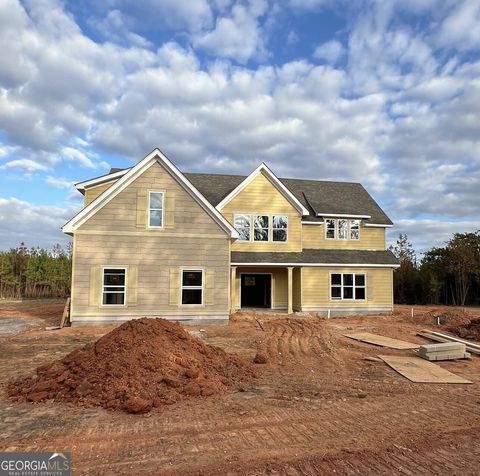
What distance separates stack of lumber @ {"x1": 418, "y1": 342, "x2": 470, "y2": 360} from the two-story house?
8943mm

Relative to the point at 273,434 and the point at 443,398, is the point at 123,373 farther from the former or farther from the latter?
the point at 443,398

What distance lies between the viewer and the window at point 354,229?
25844 millimetres

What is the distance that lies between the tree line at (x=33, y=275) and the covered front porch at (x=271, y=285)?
66.2 ft

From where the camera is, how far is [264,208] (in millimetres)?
23891

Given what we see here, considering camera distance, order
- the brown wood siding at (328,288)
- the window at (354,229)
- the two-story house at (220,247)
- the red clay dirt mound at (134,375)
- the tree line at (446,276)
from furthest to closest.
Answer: the tree line at (446,276), the window at (354,229), the brown wood siding at (328,288), the two-story house at (220,247), the red clay dirt mound at (134,375)

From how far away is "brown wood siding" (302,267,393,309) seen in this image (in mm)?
23797

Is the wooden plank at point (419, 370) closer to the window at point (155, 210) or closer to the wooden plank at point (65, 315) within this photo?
the window at point (155, 210)

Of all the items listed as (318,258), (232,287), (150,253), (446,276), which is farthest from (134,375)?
(446,276)

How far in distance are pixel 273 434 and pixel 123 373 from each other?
3.41 m
